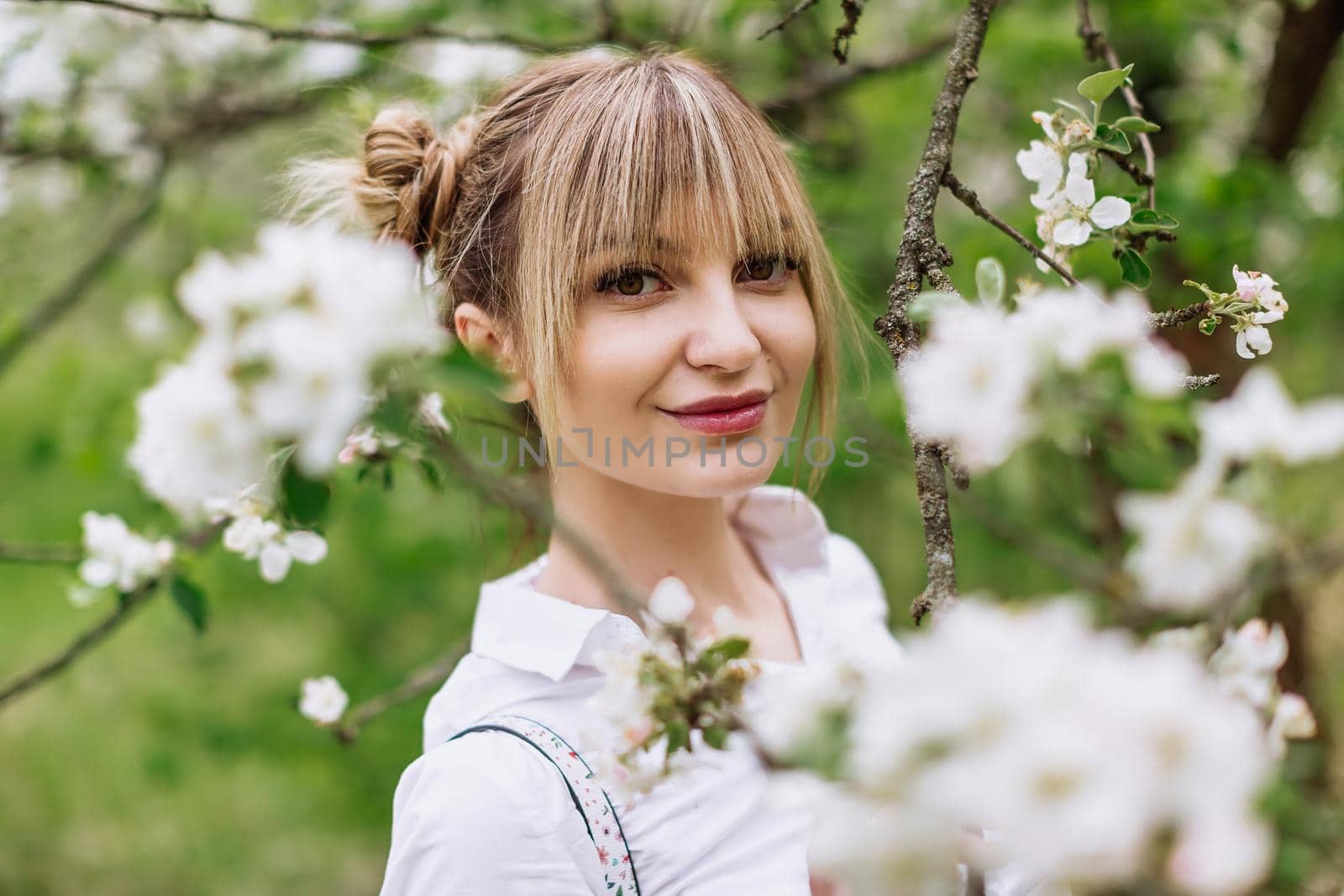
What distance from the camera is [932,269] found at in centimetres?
91

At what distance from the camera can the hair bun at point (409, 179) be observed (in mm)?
1466

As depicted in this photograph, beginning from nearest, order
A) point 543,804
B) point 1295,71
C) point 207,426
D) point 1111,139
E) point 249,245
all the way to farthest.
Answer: point 207,426, point 1111,139, point 543,804, point 1295,71, point 249,245

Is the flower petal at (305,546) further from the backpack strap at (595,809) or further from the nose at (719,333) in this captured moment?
the nose at (719,333)

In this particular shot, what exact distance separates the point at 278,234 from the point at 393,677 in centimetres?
228

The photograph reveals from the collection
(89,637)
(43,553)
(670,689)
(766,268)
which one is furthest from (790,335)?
(43,553)

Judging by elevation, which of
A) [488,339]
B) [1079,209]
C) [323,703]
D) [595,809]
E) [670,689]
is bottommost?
[323,703]

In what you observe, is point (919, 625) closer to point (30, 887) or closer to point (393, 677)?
point (393, 677)

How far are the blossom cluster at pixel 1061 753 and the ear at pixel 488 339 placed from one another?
0.96 metres

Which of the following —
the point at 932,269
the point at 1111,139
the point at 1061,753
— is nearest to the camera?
the point at 1061,753

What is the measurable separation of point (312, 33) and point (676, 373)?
81 cm

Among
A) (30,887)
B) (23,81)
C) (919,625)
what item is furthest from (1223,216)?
(30,887)

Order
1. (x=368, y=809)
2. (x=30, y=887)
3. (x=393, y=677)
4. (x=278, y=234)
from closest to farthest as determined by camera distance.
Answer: (x=278, y=234) → (x=393, y=677) → (x=368, y=809) → (x=30, y=887)

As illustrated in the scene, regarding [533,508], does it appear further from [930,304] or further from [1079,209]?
[1079,209]

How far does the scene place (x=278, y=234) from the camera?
0.51 m
